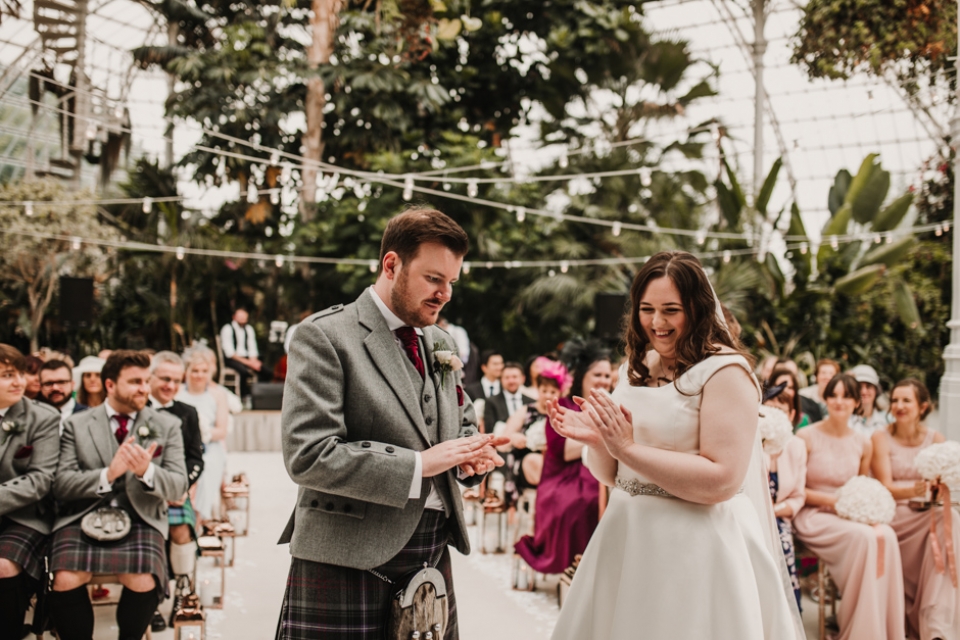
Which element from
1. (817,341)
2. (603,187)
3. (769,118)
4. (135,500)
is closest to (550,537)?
A: (135,500)

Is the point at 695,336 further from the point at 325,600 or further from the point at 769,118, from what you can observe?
the point at 769,118

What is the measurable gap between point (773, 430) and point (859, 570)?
35.2 inches

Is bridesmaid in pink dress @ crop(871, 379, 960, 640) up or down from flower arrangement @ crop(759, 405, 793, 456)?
down

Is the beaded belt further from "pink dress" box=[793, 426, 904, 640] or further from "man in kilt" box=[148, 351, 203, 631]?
"man in kilt" box=[148, 351, 203, 631]

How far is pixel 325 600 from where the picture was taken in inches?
80.9

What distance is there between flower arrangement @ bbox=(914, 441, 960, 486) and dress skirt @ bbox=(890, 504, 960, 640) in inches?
9.9

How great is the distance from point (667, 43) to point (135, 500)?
12894mm

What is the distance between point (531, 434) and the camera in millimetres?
5293

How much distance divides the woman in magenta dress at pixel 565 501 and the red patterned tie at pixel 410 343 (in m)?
2.83

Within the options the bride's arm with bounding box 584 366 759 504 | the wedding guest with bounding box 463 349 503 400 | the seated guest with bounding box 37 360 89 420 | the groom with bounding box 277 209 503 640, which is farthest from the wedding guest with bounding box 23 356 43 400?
the wedding guest with bounding box 463 349 503 400

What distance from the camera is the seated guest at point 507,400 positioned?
7135mm

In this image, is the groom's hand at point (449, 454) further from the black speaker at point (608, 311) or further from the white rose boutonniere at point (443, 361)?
the black speaker at point (608, 311)

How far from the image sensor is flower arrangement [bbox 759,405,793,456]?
3961mm

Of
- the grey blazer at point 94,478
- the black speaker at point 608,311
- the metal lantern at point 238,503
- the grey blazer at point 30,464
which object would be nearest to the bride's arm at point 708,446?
the grey blazer at point 94,478
